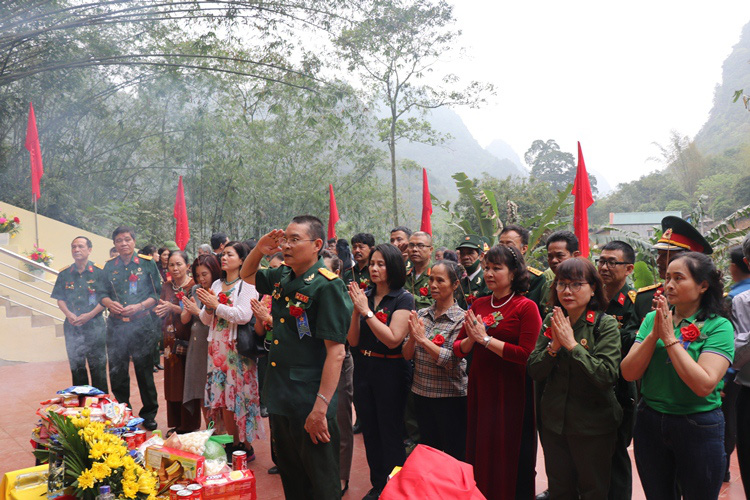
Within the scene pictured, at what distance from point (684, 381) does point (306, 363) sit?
159 cm

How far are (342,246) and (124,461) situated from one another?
4.02 m

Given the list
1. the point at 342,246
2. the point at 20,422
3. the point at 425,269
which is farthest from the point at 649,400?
the point at 20,422

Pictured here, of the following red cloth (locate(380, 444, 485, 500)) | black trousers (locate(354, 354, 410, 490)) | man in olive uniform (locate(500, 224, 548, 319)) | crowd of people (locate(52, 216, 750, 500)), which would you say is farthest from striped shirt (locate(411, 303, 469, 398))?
red cloth (locate(380, 444, 485, 500))

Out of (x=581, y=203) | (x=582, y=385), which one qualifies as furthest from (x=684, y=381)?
(x=581, y=203)

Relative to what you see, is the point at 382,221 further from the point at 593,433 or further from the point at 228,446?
the point at 593,433

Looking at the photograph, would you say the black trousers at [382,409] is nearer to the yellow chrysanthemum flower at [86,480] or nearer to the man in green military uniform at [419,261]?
the man in green military uniform at [419,261]

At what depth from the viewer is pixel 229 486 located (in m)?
2.42

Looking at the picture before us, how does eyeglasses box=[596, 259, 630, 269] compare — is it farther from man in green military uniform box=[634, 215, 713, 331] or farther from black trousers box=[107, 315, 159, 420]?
black trousers box=[107, 315, 159, 420]

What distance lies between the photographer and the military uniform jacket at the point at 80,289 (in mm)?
4930

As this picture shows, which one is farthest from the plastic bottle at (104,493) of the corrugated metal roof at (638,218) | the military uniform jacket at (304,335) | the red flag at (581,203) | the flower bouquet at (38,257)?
the corrugated metal roof at (638,218)

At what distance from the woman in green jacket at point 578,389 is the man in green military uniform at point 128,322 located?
11.4ft

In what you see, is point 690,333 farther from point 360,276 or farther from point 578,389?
point 360,276

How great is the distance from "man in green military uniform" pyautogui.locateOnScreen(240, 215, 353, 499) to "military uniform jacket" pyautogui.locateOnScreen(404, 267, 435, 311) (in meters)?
1.51

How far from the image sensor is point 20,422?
4828mm
